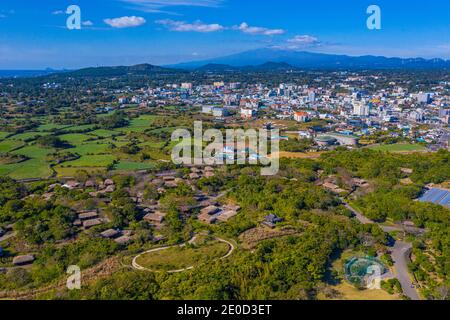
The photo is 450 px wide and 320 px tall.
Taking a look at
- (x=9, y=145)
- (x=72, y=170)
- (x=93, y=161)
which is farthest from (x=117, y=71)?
(x=72, y=170)

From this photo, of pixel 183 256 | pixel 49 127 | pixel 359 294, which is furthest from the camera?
pixel 49 127

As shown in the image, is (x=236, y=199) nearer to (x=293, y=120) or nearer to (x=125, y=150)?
(x=125, y=150)

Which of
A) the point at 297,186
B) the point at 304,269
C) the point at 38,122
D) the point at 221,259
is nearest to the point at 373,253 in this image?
the point at 304,269

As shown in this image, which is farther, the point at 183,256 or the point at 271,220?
the point at 271,220

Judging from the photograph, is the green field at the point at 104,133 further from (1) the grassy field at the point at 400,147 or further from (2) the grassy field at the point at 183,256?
(2) the grassy field at the point at 183,256

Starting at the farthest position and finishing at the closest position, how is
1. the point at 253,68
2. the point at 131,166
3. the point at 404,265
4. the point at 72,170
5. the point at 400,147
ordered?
the point at 253,68 < the point at 400,147 < the point at 131,166 < the point at 72,170 < the point at 404,265

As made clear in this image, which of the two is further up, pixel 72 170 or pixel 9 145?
pixel 9 145

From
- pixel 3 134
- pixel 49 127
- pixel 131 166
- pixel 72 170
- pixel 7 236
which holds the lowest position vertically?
pixel 7 236

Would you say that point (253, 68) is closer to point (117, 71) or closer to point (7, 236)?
point (117, 71)
